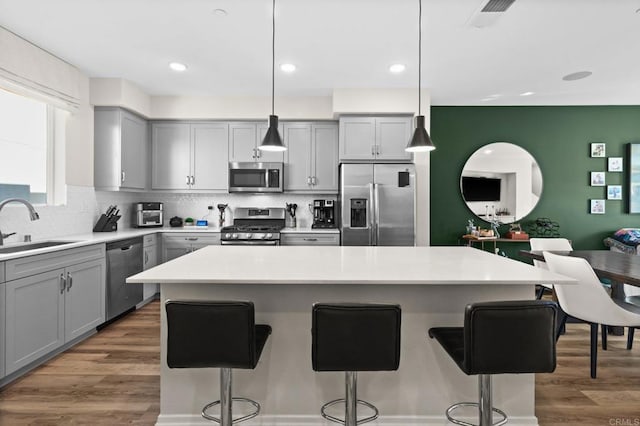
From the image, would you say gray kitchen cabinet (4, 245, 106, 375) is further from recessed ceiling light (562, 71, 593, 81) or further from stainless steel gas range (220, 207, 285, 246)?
recessed ceiling light (562, 71, 593, 81)

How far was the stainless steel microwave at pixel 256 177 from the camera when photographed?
477 cm

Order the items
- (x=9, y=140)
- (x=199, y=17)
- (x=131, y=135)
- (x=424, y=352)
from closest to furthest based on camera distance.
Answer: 1. (x=424, y=352)
2. (x=199, y=17)
3. (x=9, y=140)
4. (x=131, y=135)

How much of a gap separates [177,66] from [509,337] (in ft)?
12.4

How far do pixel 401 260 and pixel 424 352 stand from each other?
0.54 metres

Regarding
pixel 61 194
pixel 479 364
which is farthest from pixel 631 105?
pixel 61 194

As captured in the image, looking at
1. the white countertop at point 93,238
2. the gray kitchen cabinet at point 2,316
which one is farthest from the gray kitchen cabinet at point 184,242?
the gray kitchen cabinet at point 2,316

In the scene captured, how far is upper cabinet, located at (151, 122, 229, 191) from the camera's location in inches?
192

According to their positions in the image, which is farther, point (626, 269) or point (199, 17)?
point (199, 17)

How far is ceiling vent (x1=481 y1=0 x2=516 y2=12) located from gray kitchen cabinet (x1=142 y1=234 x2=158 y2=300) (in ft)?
13.0

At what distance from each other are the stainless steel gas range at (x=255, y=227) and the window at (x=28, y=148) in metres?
1.84

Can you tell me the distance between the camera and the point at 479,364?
1.53 meters

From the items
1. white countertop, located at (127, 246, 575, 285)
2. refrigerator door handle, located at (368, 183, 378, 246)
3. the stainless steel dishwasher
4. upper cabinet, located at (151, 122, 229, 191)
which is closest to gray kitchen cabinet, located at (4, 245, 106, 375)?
the stainless steel dishwasher

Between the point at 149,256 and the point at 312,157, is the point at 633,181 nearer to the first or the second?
the point at 312,157

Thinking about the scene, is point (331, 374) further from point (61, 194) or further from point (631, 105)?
point (631, 105)
